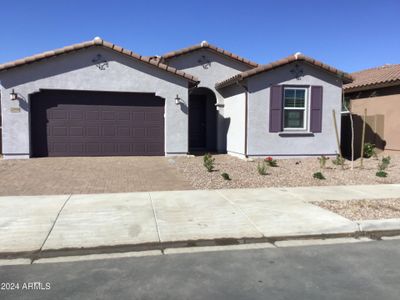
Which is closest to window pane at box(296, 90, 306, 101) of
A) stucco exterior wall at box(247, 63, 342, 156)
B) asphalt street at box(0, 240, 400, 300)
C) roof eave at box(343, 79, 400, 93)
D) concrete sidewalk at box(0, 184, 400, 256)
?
stucco exterior wall at box(247, 63, 342, 156)

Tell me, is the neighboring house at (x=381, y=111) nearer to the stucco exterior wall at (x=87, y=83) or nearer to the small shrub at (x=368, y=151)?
the small shrub at (x=368, y=151)

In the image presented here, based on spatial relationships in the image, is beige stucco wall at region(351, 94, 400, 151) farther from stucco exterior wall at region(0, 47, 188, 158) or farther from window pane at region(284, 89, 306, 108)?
stucco exterior wall at region(0, 47, 188, 158)

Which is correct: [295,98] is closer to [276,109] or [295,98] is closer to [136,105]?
[276,109]

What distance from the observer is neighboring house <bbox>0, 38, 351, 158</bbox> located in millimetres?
14297

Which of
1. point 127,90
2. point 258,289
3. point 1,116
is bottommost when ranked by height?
point 258,289

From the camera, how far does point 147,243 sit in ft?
19.1

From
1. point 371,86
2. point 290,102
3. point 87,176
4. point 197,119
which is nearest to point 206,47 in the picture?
point 197,119

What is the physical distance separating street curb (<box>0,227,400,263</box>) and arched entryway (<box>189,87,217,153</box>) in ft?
39.3

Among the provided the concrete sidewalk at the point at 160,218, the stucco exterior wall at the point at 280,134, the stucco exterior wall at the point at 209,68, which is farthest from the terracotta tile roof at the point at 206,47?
the concrete sidewalk at the point at 160,218

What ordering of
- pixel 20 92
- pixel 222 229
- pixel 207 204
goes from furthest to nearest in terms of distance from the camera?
pixel 20 92, pixel 207 204, pixel 222 229

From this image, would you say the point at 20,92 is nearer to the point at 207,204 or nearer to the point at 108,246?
the point at 207,204

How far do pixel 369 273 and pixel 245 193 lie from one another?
4561 mm

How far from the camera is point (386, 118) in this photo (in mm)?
16969

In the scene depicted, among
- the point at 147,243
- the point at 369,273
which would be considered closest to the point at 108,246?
the point at 147,243
